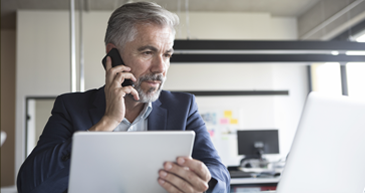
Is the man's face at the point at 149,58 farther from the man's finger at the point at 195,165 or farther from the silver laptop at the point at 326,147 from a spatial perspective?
the silver laptop at the point at 326,147

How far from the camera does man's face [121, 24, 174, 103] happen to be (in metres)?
1.45

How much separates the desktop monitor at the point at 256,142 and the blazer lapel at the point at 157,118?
10.6 ft

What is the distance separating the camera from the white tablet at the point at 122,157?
0.74 meters

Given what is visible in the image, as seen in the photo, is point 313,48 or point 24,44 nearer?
point 313,48

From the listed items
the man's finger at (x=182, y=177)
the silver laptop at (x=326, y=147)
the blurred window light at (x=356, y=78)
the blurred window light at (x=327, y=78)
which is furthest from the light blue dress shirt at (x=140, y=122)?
the blurred window light at (x=327, y=78)

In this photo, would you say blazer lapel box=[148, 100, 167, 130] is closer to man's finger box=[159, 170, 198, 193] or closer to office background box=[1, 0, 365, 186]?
man's finger box=[159, 170, 198, 193]

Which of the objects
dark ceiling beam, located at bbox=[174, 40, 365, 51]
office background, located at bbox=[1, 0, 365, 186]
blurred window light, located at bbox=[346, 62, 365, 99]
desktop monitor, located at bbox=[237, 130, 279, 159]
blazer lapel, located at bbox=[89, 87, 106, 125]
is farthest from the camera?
office background, located at bbox=[1, 0, 365, 186]

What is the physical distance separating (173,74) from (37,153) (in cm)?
490

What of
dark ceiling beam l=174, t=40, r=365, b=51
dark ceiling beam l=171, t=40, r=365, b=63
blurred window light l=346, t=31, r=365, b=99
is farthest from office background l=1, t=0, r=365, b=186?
dark ceiling beam l=174, t=40, r=365, b=51

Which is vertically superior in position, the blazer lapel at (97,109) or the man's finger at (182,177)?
the blazer lapel at (97,109)

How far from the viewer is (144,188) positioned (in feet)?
2.76

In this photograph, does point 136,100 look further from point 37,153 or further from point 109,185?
point 109,185

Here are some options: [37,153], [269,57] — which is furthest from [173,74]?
[37,153]

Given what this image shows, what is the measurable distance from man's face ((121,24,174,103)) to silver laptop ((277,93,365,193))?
766 millimetres
